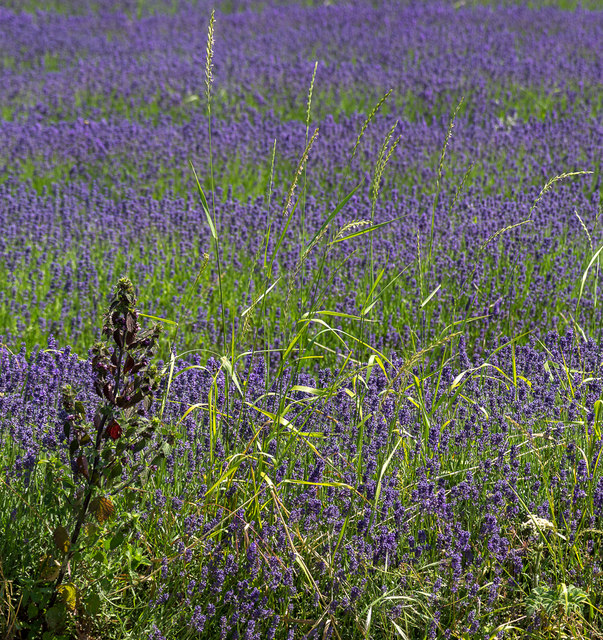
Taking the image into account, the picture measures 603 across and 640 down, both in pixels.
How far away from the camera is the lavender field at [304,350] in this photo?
2561mm

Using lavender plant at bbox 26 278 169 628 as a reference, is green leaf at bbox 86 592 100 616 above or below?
below

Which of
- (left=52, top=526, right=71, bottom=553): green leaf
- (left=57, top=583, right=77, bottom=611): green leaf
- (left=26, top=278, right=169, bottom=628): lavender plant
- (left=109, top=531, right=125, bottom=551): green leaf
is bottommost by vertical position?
(left=57, top=583, right=77, bottom=611): green leaf

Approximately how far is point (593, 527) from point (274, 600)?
1219 millimetres

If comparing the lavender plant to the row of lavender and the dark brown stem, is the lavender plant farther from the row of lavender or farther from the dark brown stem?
the row of lavender

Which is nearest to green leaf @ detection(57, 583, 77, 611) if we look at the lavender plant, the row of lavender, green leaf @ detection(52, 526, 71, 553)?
the lavender plant

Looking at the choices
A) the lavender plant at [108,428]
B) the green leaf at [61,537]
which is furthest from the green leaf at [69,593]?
the green leaf at [61,537]

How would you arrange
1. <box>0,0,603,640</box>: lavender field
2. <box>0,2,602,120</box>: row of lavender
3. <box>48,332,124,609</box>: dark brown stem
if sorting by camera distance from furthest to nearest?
<box>0,2,602,120</box>: row of lavender → <box>0,0,603,640</box>: lavender field → <box>48,332,124,609</box>: dark brown stem

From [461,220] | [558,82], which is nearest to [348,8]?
[558,82]

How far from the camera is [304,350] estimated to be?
9.22 ft

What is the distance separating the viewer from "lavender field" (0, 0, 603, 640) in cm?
256

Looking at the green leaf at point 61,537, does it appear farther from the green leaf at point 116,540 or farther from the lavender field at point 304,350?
the green leaf at point 116,540

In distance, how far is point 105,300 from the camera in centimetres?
520

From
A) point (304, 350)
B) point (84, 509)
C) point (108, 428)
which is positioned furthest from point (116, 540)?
point (304, 350)

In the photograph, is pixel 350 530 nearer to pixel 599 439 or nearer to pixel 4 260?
pixel 599 439
